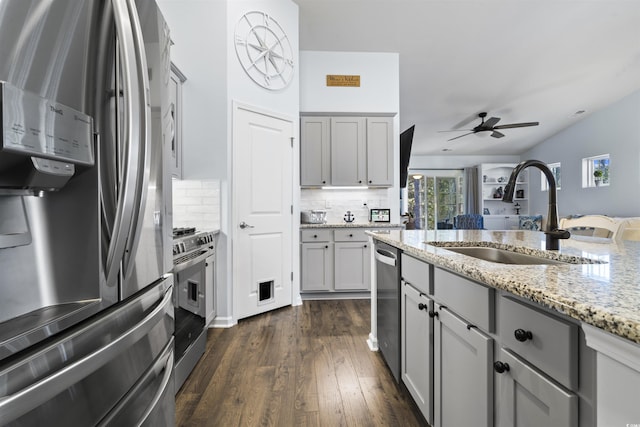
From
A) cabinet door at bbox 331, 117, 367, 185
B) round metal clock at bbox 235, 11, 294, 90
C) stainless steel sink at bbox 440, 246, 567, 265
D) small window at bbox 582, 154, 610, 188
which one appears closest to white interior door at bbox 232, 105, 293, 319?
round metal clock at bbox 235, 11, 294, 90

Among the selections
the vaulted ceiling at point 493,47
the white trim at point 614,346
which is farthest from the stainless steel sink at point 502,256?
the vaulted ceiling at point 493,47

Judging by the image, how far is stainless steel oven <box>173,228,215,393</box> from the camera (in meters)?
1.76

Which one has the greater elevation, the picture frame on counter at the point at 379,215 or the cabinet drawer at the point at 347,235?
the picture frame on counter at the point at 379,215

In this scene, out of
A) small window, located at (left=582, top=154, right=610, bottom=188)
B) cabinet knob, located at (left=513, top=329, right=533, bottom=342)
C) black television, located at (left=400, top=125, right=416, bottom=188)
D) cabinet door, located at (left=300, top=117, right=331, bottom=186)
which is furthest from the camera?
small window, located at (left=582, top=154, right=610, bottom=188)

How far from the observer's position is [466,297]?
3.25ft

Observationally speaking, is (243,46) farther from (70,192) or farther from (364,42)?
(70,192)

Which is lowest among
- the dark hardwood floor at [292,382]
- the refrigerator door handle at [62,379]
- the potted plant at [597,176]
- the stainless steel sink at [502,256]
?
the dark hardwood floor at [292,382]

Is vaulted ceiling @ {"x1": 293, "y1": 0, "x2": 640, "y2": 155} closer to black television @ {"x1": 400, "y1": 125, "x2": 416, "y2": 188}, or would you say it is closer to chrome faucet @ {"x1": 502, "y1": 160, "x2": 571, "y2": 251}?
black television @ {"x1": 400, "y1": 125, "x2": 416, "y2": 188}

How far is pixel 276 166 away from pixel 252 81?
2.91ft

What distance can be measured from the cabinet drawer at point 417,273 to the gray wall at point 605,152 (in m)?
6.78

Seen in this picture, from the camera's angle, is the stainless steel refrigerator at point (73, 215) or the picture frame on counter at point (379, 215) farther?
the picture frame on counter at point (379, 215)

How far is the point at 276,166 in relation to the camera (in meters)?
3.27

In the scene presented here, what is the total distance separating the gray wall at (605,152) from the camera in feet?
18.9

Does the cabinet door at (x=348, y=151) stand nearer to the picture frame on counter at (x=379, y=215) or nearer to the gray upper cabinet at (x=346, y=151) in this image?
the gray upper cabinet at (x=346, y=151)
